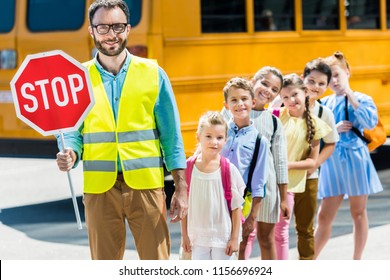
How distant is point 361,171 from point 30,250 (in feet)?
7.00

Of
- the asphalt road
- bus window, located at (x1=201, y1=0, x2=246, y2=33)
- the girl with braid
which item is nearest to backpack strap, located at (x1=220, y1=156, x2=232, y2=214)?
the girl with braid

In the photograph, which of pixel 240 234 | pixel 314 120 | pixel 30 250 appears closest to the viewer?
pixel 240 234

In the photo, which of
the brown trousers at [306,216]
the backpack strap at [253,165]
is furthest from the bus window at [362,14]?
the backpack strap at [253,165]

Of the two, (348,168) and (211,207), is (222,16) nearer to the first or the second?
(348,168)

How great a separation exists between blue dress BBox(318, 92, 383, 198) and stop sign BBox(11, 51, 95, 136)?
8.33 ft

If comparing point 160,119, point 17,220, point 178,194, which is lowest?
point 17,220

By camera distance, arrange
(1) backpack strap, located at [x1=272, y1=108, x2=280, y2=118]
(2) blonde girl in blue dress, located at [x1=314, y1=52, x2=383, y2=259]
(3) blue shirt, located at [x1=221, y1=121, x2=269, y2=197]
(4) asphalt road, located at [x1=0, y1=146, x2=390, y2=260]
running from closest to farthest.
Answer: (3) blue shirt, located at [x1=221, y1=121, x2=269, y2=197]
(1) backpack strap, located at [x1=272, y1=108, x2=280, y2=118]
(2) blonde girl in blue dress, located at [x1=314, y1=52, x2=383, y2=259]
(4) asphalt road, located at [x1=0, y1=146, x2=390, y2=260]

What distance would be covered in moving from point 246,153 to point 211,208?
494mm

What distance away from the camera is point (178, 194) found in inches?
156

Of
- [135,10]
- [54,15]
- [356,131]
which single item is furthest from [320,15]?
[356,131]

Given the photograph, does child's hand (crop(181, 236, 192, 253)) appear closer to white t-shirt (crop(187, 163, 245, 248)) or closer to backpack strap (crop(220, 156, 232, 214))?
white t-shirt (crop(187, 163, 245, 248))

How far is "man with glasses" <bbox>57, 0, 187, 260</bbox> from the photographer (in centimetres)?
382

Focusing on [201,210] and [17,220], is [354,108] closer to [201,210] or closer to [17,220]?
[201,210]
